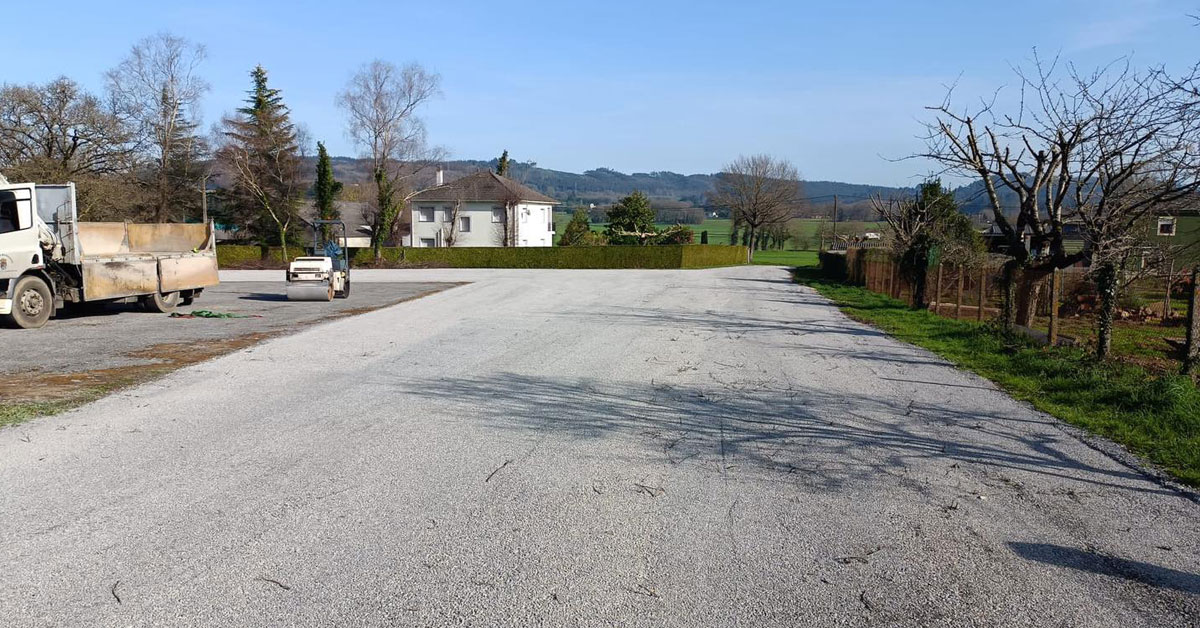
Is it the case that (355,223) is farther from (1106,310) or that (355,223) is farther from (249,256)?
(1106,310)

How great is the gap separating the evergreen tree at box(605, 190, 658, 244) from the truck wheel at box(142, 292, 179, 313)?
49.3m

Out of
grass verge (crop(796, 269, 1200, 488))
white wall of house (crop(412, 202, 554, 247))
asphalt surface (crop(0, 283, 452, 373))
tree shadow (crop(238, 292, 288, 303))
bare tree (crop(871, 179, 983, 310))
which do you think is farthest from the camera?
white wall of house (crop(412, 202, 554, 247))

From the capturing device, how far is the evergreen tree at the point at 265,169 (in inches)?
2132

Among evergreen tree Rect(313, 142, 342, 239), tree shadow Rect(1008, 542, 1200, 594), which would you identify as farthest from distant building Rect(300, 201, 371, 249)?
tree shadow Rect(1008, 542, 1200, 594)

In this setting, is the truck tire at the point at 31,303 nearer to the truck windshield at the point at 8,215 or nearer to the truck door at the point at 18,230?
the truck door at the point at 18,230

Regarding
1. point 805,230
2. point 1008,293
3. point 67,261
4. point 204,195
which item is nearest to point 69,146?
point 204,195

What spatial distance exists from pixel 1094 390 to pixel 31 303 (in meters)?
17.6

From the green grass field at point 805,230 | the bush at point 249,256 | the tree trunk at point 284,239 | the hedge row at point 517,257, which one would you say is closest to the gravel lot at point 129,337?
the hedge row at point 517,257

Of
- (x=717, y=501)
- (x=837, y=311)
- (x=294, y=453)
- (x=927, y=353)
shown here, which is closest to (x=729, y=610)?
(x=717, y=501)

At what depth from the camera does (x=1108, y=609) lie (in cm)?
416

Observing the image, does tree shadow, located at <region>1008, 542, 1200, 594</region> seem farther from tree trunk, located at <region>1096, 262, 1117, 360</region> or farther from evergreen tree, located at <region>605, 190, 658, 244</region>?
evergreen tree, located at <region>605, 190, 658, 244</region>

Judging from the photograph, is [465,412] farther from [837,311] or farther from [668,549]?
[837,311]

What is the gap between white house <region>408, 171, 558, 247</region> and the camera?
2667 inches

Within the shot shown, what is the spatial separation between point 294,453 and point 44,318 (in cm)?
1215
